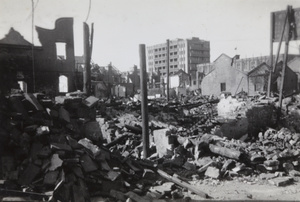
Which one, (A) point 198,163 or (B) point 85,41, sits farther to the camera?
(B) point 85,41

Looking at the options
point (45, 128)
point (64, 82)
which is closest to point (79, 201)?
point (45, 128)

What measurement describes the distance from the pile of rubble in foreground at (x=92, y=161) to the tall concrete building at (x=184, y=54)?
7005 cm

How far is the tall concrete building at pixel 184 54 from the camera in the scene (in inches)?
3140

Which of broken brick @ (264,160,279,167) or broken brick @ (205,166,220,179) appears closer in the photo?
broken brick @ (205,166,220,179)

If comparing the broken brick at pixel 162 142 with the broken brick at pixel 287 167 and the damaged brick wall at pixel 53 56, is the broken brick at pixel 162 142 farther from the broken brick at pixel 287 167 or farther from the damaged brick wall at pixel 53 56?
the damaged brick wall at pixel 53 56

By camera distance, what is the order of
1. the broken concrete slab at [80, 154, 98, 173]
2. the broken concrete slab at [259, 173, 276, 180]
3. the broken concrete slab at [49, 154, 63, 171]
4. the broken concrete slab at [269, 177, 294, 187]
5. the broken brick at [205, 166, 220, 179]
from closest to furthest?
the broken concrete slab at [49, 154, 63, 171]
the broken concrete slab at [80, 154, 98, 173]
the broken concrete slab at [269, 177, 294, 187]
the broken brick at [205, 166, 220, 179]
the broken concrete slab at [259, 173, 276, 180]

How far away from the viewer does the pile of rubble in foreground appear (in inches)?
202

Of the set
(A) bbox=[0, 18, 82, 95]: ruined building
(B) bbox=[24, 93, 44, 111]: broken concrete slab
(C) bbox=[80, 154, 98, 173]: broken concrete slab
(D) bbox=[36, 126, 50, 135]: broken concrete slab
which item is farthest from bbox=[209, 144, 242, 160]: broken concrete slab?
(A) bbox=[0, 18, 82, 95]: ruined building

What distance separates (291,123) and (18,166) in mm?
12765

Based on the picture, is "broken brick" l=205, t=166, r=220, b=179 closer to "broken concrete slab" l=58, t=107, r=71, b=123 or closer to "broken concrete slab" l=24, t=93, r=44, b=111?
"broken concrete slab" l=58, t=107, r=71, b=123

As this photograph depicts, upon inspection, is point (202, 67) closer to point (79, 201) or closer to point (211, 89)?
point (211, 89)

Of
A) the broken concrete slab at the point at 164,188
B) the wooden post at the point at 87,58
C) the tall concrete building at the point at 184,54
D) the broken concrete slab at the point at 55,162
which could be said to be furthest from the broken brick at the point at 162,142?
the tall concrete building at the point at 184,54

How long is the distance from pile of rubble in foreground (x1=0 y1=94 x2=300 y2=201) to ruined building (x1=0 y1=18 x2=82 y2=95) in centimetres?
1638

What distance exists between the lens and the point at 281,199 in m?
5.72
